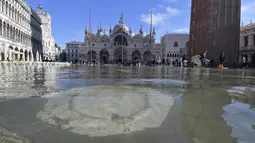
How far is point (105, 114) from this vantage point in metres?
2.03

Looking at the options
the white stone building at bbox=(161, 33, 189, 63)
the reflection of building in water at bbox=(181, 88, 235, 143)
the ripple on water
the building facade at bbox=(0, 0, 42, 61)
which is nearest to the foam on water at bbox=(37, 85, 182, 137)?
the reflection of building in water at bbox=(181, 88, 235, 143)

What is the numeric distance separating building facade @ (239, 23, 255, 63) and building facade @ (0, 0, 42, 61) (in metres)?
42.2

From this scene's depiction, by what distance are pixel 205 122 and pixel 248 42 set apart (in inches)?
1869

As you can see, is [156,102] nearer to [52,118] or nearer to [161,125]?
[161,125]

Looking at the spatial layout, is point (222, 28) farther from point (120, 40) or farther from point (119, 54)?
point (120, 40)

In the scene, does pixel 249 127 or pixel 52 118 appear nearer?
pixel 249 127

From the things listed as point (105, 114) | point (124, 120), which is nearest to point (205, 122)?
point (124, 120)

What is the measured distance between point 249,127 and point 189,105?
0.75 m

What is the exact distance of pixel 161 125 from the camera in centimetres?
174

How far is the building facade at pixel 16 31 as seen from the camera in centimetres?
2781

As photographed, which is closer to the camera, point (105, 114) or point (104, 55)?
point (105, 114)

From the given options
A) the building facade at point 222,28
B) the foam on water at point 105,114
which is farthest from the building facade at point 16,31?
the building facade at point 222,28

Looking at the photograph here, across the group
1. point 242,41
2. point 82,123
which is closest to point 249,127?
point 82,123

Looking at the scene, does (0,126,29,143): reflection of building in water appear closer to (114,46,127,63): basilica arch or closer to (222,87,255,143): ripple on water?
(222,87,255,143): ripple on water
